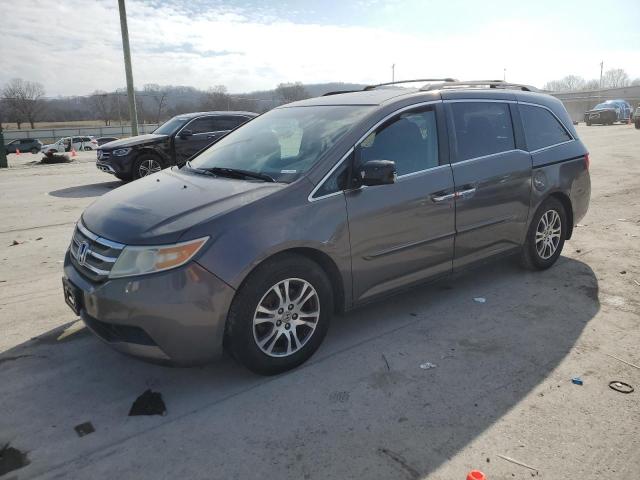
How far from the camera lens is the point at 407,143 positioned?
12.9 feet

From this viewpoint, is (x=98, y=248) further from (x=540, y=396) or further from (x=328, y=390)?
(x=540, y=396)

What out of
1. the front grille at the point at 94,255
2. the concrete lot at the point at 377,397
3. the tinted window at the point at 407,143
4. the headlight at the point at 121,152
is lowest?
the concrete lot at the point at 377,397

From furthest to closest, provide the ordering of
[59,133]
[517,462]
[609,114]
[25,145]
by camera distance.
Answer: [59,133] < [25,145] < [609,114] < [517,462]

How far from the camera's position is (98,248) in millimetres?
3119

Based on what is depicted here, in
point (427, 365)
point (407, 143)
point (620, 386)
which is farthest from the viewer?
point (407, 143)

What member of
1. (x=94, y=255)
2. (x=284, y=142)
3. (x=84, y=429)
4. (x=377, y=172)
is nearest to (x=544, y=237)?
(x=377, y=172)

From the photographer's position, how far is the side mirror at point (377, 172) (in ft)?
11.3

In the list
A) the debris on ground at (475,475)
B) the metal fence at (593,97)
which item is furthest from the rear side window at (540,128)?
the metal fence at (593,97)

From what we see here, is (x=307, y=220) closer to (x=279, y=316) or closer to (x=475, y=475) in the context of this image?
(x=279, y=316)

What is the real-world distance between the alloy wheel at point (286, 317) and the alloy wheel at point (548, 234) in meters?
2.80

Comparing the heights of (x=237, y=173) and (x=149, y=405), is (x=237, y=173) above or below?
above

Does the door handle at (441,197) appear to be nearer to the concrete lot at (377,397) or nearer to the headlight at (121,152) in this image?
the concrete lot at (377,397)

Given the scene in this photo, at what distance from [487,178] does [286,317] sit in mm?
2234

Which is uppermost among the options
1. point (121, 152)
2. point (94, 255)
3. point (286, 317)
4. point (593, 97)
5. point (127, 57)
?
point (593, 97)
